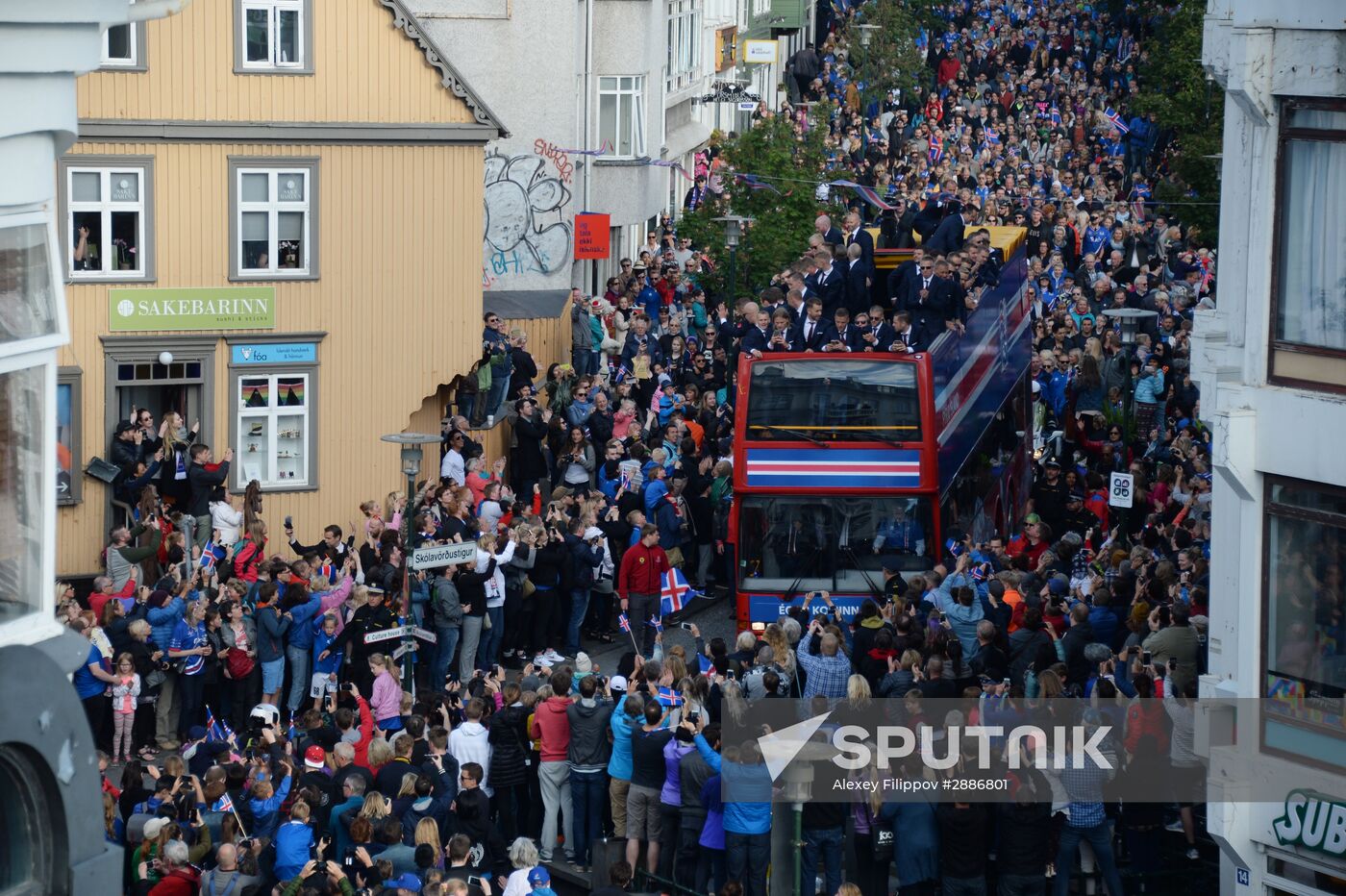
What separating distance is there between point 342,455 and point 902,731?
1307cm

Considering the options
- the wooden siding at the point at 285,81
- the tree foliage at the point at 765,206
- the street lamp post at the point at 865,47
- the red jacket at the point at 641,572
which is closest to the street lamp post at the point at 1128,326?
the tree foliage at the point at 765,206

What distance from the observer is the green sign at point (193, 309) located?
88.4 feet

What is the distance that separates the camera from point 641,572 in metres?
23.9

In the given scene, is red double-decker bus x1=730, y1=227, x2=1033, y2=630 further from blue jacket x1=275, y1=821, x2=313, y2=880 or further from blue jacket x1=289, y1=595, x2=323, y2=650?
blue jacket x1=275, y1=821, x2=313, y2=880

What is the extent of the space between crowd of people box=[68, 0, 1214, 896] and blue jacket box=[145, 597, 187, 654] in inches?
1.1

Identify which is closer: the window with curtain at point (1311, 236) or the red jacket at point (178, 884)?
the window with curtain at point (1311, 236)

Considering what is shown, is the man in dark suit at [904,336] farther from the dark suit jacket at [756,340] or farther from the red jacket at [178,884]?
the red jacket at [178,884]

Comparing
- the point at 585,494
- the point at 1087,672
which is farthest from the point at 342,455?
the point at 1087,672

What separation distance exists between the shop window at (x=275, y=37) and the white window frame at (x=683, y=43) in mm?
20947

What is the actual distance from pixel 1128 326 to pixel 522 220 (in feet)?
33.6

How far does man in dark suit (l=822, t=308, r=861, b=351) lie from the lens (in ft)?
79.8

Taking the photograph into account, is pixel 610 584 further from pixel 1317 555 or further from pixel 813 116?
pixel 813 116

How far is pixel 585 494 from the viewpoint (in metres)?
27.0

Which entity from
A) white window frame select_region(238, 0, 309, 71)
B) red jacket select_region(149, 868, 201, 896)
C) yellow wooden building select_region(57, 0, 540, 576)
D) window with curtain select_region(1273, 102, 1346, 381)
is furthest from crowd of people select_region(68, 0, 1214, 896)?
white window frame select_region(238, 0, 309, 71)
